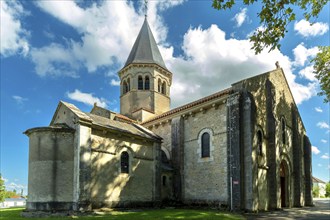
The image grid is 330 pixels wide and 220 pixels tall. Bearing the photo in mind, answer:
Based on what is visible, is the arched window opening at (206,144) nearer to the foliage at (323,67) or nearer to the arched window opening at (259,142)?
the arched window opening at (259,142)

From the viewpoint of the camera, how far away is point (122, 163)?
62.7ft

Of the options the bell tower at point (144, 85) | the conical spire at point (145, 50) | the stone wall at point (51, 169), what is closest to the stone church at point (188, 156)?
the stone wall at point (51, 169)

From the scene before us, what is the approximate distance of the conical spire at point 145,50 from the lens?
3278 cm

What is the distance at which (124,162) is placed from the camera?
63.2 ft

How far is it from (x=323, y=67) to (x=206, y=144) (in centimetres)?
982

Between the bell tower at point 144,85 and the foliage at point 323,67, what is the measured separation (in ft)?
53.3

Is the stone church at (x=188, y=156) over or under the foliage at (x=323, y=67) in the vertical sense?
under

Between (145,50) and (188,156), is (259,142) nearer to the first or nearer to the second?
(188,156)

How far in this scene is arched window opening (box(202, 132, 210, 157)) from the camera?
21.0 m

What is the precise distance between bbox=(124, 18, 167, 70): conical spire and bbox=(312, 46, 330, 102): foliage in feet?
56.2

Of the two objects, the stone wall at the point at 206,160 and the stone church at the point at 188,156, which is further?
the stone wall at the point at 206,160

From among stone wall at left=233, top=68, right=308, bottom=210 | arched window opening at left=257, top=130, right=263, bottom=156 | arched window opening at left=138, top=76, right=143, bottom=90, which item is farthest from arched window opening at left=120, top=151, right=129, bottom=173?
arched window opening at left=138, top=76, right=143, bottom=90

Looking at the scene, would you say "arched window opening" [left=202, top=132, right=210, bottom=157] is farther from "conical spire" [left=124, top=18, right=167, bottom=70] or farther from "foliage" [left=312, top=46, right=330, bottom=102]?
"conical spire" [left=124, top=18, right=167, bottom=70]

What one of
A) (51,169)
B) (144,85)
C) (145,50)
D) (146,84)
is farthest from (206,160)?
(145,50)
